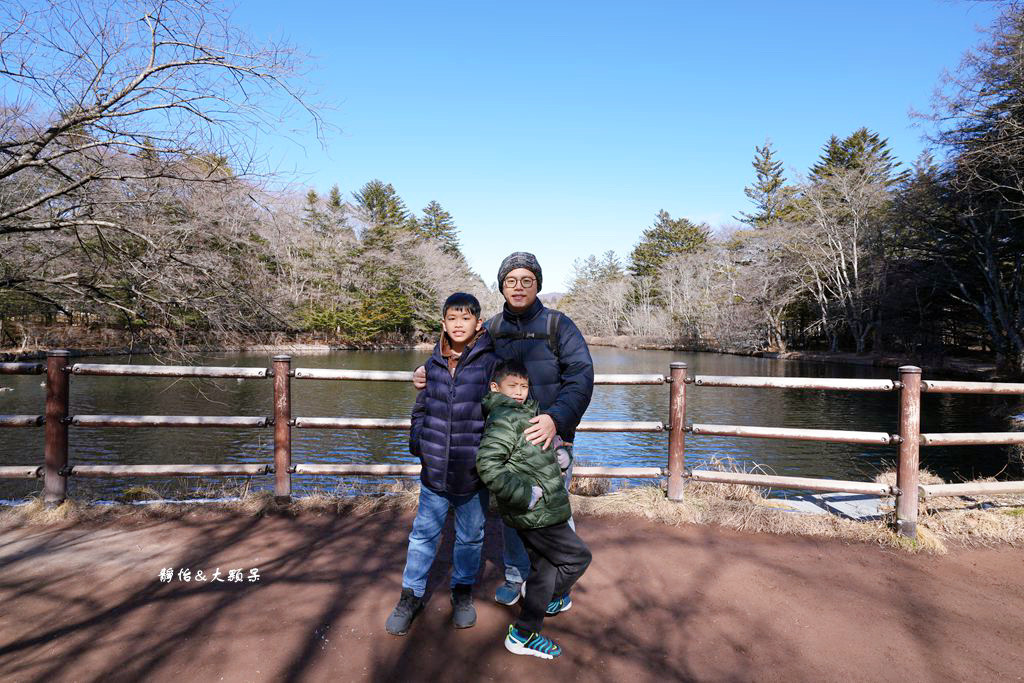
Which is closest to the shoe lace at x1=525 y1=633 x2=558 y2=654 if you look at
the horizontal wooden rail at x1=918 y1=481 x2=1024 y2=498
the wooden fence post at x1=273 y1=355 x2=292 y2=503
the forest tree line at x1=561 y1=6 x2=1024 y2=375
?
the wooden fence post at x1=273 y1=355 x2=292 y2=503

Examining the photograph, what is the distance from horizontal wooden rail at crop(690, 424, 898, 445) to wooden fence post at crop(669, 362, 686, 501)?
0.39 feet

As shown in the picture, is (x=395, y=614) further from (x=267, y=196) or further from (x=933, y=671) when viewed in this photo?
(x=267, y=196)

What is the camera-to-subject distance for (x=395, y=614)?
2428 millimetres

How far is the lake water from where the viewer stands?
903cm

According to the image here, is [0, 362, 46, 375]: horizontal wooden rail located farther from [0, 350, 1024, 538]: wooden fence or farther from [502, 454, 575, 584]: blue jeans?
[502, 454, 575, 584]: blue jeans

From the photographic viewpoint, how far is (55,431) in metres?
3.87

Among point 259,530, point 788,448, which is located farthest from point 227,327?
point 788,448

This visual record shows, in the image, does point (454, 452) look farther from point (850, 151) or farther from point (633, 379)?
point (850, 151)

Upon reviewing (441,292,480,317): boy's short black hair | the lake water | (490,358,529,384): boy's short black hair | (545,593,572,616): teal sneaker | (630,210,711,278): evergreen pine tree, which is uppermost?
(630,210,711,278): evergreen pine tree

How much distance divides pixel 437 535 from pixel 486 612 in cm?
45

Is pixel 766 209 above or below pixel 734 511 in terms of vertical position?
above

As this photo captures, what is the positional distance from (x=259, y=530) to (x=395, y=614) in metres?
1.60

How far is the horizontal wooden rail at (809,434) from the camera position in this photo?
12.3 ft

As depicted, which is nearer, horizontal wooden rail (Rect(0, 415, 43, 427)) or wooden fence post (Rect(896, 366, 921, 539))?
wooden fence post (Rect(896, 366, 921, 539))
